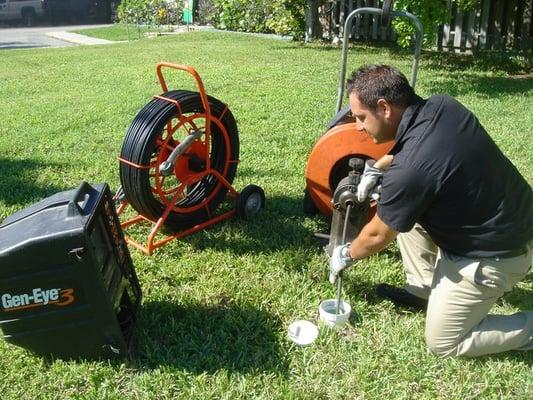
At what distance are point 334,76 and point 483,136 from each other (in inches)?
291

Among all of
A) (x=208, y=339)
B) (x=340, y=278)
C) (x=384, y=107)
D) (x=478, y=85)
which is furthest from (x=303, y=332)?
(x=478, y=85)

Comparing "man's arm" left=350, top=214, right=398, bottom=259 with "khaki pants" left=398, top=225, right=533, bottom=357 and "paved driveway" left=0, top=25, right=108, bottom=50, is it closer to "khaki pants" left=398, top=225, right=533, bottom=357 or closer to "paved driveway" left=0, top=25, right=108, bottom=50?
"khaki pants" left=398, top=225, right=533, bottom=357

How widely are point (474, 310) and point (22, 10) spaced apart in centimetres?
2914

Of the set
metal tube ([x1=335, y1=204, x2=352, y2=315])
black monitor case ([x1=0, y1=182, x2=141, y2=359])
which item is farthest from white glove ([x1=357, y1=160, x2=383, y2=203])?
black monitor case ([x1=0, y1=182, x2=141, y2=359])

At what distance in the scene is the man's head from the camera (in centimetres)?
239

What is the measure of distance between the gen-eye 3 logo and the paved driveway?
16662mm

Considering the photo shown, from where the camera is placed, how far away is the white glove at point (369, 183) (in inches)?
109

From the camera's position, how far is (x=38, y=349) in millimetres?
2537

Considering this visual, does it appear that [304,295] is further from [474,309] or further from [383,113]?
[383,113]

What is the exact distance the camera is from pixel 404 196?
231 cm

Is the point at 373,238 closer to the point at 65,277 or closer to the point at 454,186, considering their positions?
the point at 454,186

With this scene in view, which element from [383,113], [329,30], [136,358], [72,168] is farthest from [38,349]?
[329,30]

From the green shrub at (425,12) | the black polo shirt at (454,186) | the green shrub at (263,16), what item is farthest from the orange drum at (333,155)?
the green shrub at (263,16)

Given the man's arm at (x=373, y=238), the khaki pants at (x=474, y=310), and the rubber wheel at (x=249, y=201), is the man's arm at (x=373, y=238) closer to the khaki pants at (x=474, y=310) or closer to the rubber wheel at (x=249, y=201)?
the khaki pants at (x=474, y=310)
